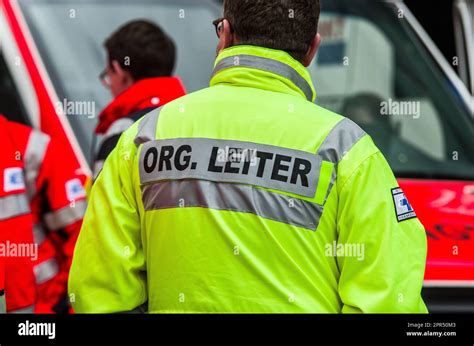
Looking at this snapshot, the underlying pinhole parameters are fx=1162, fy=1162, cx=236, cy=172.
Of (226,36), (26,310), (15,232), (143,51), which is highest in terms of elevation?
(226,36)

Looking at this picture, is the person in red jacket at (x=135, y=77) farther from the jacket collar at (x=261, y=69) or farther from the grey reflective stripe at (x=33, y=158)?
the jacket collar at (x=261, y=69)

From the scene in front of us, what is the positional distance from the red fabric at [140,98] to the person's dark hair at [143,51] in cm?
10

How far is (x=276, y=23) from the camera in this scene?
2.65 metres

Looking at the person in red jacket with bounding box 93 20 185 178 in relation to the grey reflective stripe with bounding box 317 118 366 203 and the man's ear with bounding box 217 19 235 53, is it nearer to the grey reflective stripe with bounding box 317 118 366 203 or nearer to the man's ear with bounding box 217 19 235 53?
the man's ear with bounding box 217 19 235 53

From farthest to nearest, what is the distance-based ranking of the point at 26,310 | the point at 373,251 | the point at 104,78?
1. the point at 104,78
2. the point at 26,310
3. the point at 373,251

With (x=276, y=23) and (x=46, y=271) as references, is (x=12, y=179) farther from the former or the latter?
(x=276, y=23)

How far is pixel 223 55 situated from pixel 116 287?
1.94ft

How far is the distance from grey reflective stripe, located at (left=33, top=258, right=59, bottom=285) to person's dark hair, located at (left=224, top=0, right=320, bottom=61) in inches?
73.2

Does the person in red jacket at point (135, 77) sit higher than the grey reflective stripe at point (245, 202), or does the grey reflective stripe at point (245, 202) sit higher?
the person in red jacket at point (135, 77)

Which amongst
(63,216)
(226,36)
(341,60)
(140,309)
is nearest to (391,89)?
(341,60)

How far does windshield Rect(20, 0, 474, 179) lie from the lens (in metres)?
5.02

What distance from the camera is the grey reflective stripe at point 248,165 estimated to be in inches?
101

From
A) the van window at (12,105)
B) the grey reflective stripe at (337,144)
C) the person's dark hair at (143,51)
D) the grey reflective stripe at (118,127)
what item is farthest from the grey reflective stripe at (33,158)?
the grey reflective stripe at (337,144)

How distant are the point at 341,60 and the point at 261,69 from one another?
2.55 metres
